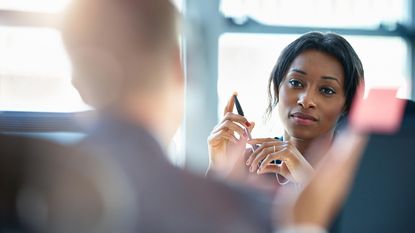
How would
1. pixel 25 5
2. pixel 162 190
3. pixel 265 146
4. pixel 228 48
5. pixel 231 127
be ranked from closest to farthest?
pixel 162 190 < pixel 265 146 < pixel 231 127 < pixel 25 5 < pixel 228 48

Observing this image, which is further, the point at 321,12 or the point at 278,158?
the point at 321,12

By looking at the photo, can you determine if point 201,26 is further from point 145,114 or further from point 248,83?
point 145,114

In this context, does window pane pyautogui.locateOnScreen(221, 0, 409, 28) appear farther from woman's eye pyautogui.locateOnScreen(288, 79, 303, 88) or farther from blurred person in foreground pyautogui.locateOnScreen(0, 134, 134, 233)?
blurred person in foreground pyautogui.locateOnScreen(0, 134, 134, 233)

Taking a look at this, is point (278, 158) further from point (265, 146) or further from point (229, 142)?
point (229, 142)

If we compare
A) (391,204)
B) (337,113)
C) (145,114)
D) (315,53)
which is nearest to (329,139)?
(337,113)

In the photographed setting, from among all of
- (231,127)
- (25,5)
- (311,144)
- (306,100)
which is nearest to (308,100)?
(306,100)

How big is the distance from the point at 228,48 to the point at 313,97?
3.70 feet

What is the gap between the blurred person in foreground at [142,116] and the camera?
0.53 m

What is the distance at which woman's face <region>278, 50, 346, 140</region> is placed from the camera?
160 centimetres

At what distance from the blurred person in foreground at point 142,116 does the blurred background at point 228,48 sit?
170 cm

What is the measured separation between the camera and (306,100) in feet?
5.25

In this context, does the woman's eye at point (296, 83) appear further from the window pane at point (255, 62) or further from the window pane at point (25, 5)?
the window pane at point (25, 5)

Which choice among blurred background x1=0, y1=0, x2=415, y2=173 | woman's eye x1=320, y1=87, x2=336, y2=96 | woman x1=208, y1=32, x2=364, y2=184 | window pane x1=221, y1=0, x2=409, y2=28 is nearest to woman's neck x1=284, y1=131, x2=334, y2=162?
woman x1=208, y1=32, x2=364, y2=184

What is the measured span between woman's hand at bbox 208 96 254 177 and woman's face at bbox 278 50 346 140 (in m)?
0.14
